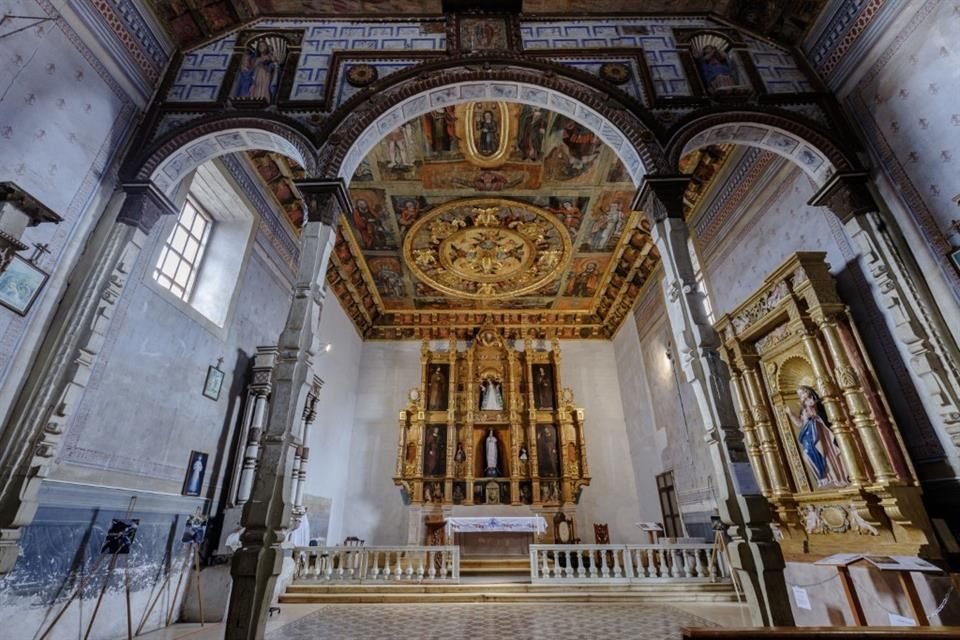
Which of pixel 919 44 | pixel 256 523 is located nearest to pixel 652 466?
pixel 919 44

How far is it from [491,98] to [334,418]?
930 cm

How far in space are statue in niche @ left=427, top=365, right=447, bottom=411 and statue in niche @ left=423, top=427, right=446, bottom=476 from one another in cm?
73

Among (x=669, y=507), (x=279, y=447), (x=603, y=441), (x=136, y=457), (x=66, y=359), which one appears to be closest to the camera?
(x=279, y=447)

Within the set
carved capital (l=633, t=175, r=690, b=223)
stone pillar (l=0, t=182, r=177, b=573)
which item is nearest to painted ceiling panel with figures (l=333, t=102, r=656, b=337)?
carved capital (l=633, t=175, r=690, b=223)

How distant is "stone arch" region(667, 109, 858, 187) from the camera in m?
5.82

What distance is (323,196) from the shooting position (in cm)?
556

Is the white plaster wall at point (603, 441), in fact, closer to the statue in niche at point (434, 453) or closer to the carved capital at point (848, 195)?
the statue in niche at point (434, 453)

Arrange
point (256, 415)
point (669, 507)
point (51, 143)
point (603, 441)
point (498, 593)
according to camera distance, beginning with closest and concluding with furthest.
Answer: point (51, 143)
point (498, 593)
point (256, 415)
point (669, 507)
point (603, 441)

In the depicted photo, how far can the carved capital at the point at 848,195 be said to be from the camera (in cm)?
544

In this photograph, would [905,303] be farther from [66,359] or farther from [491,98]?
[66,359]

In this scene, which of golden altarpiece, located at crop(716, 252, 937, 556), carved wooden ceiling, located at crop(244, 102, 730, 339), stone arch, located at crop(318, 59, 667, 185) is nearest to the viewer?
golden altarpiece, located at crop(716, 252, 937, 556)

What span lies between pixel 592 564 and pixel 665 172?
6.72 m

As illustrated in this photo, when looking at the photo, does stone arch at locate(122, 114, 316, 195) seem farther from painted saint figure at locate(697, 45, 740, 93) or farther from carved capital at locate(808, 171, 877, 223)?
carved capital at locate(808, 171, 877, 223)

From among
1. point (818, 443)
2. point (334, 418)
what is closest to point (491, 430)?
point (334, 418)
